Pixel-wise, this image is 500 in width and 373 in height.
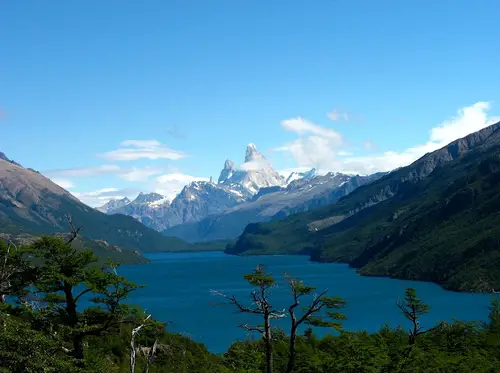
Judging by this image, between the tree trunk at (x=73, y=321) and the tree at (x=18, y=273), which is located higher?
the tree at (x=18, y=273)

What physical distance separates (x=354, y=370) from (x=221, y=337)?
116758 mm

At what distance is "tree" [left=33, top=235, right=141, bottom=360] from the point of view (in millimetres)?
53344

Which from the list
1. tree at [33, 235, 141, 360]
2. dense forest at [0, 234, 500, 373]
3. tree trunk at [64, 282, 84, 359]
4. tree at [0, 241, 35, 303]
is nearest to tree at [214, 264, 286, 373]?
dense forest at [0, 234, 500, 373]

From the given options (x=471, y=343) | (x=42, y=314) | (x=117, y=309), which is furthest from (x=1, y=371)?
(x=471, y=343)

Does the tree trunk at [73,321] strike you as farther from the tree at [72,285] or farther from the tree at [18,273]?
the tree at [18,273]

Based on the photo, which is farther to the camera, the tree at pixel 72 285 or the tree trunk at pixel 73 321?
the tree at pixel 72 285

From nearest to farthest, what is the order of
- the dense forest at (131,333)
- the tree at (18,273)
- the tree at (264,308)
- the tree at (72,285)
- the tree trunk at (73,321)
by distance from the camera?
the tree at (264,308)
the dense forest at (131,333)
the tree trunk at (73,321)
the tree at (72,285)
the tree at (18,273)

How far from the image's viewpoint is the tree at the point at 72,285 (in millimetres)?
53344

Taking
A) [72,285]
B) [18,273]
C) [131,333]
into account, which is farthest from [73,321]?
[131,333]

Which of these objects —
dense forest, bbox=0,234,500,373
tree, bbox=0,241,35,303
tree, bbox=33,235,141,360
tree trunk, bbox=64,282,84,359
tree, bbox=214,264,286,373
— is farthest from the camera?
tree, bbox=0,241,35,303

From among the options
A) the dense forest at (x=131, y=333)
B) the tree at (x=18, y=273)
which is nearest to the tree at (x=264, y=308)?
the dense forest at (x=131, y=333)

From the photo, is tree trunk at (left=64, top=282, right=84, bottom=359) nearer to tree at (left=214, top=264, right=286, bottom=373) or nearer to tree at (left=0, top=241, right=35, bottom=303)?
tree at (left=0, top=241, right=35, bottom=303)

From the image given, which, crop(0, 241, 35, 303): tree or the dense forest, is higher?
crop(0, 241, 35, 303): tree

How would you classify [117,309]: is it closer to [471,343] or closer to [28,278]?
[28,278]
